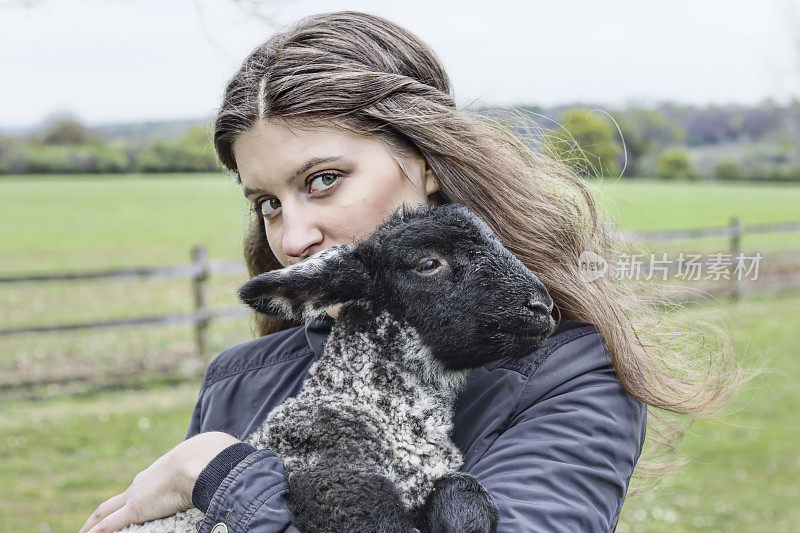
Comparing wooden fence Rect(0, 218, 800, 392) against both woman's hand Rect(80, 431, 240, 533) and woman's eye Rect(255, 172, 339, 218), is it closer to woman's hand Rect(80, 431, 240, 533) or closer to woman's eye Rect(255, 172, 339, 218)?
woman's eye Rect(255, 172, 339, 218)

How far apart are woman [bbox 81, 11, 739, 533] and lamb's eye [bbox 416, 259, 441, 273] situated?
292 millimetres

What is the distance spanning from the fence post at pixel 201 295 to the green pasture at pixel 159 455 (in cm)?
86

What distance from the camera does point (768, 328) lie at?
14.2 metres

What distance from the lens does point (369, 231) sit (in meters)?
2.28

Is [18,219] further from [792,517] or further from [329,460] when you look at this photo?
[329,460]

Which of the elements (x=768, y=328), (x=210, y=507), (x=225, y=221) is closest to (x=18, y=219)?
(x=225, y=221)

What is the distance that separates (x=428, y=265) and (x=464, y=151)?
0.56 metres

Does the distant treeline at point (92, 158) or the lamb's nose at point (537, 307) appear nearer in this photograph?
the lamb's nose at point (537, 307)

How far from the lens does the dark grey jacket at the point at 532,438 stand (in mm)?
1831

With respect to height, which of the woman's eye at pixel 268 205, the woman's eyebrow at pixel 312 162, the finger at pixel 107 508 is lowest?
the finger at pixel 107 508

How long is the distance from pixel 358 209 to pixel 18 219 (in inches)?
1443

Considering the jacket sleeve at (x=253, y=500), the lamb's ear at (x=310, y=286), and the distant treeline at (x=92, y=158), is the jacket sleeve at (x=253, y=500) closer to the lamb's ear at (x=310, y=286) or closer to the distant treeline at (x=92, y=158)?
the lamb's ear at (x=310, y=286)

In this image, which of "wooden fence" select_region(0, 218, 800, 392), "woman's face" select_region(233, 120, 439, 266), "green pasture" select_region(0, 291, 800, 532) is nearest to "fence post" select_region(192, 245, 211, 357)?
"wooden fence" select_region(0, 218, 800, 392)

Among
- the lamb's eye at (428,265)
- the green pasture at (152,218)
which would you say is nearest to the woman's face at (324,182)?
the lamb's eye at (428,265)
